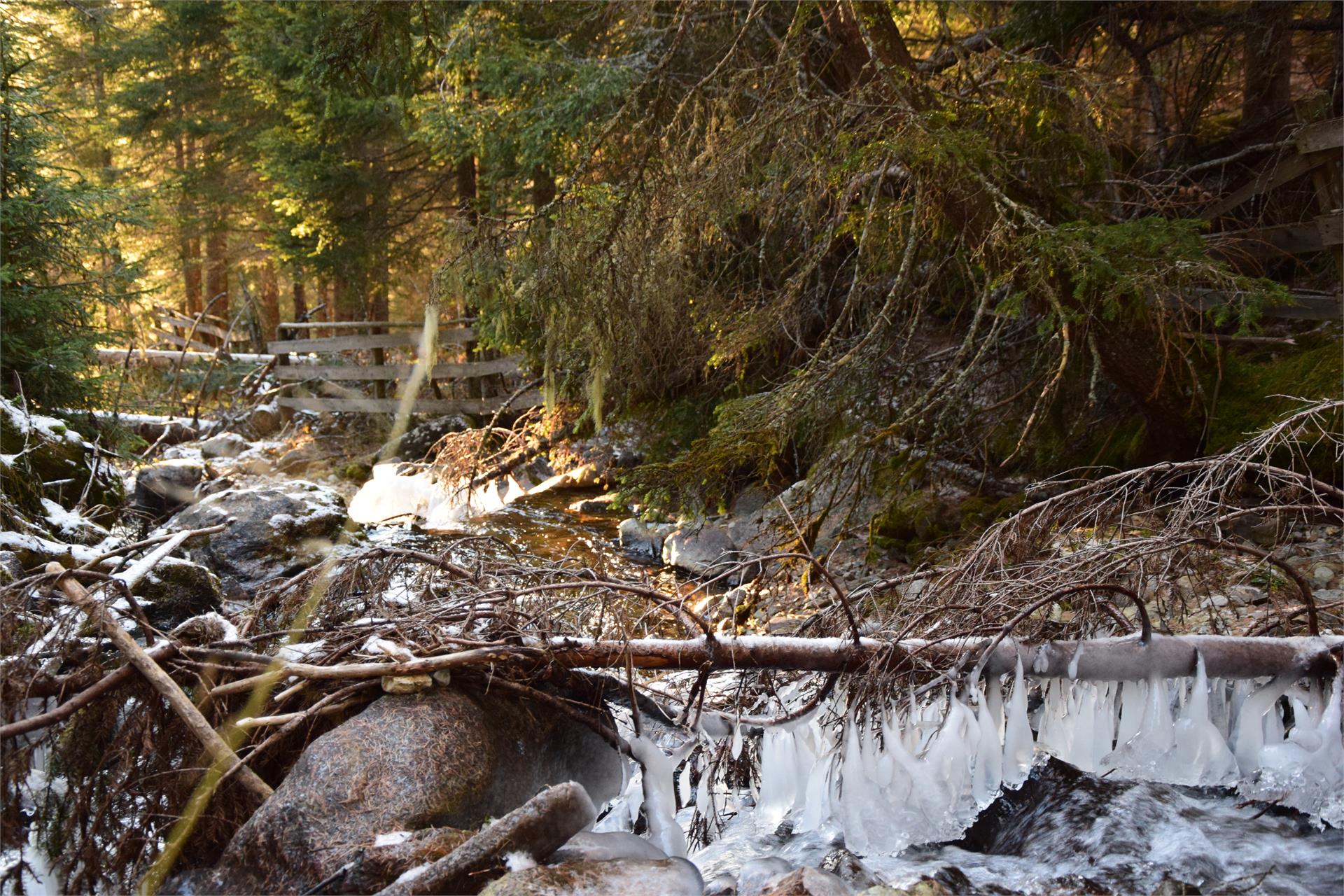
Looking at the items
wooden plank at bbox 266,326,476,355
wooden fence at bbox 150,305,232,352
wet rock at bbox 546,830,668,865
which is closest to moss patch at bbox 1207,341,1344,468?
wet rock at bbox 546,830,668,865

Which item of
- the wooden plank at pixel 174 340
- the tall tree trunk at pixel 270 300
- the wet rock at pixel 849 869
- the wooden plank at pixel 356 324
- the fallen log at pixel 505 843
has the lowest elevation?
the wet rock at pixel 849 869

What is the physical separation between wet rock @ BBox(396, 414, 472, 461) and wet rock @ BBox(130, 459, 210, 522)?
11.7 feet

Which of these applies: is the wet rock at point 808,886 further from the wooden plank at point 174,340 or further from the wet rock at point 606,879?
the wooden plank at point 174,340

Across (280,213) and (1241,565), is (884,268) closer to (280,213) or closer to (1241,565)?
(1241,565)

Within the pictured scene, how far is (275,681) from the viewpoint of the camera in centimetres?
333

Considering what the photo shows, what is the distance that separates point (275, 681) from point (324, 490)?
19.7ft

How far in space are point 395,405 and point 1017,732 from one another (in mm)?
12629

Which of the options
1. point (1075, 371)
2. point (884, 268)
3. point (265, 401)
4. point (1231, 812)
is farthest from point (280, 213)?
point (1231, 812)

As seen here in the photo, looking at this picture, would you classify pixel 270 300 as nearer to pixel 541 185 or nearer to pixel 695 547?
pixel 541 185

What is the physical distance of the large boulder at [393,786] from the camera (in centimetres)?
298

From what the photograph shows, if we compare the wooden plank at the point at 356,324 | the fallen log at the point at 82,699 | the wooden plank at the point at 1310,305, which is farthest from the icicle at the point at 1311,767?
the wooden plank at the point at 356,324

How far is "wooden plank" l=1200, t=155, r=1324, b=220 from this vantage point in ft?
19.8

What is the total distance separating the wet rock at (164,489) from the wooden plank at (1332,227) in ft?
31.7

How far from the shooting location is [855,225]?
5.50 meters
